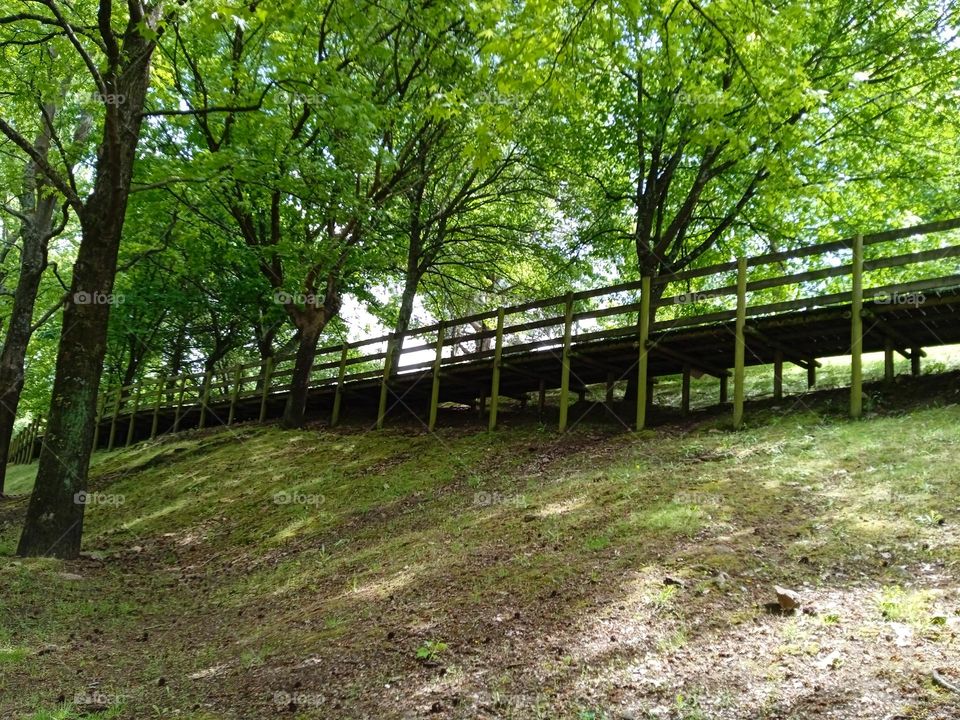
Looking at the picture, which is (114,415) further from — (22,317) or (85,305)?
(85,305)

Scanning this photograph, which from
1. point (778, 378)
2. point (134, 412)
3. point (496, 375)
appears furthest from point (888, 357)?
point (134, 412)

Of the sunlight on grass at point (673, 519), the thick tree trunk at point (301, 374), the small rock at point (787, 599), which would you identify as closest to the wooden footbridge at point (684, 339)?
the thick tree trunk at point (301, 374)

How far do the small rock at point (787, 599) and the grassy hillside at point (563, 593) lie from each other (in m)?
0.06

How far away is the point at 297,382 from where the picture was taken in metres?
17.0

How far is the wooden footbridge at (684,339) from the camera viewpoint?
977cm

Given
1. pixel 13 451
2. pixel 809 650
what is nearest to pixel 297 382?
pixel 809 650

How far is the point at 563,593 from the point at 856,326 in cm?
695

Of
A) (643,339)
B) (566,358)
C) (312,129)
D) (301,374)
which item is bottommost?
(301,374)

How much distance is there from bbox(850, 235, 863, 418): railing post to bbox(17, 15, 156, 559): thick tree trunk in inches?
409

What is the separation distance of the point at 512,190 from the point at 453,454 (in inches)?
340

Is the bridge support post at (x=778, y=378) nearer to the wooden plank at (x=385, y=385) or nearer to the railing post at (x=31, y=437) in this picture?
the wooden plank at (x=385, y=385)

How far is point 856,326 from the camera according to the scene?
31.4ft

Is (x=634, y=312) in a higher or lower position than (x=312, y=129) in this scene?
lower

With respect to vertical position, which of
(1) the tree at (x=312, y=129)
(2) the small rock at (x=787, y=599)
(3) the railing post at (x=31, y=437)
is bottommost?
(3) the railing post at (x=31, y=437)
